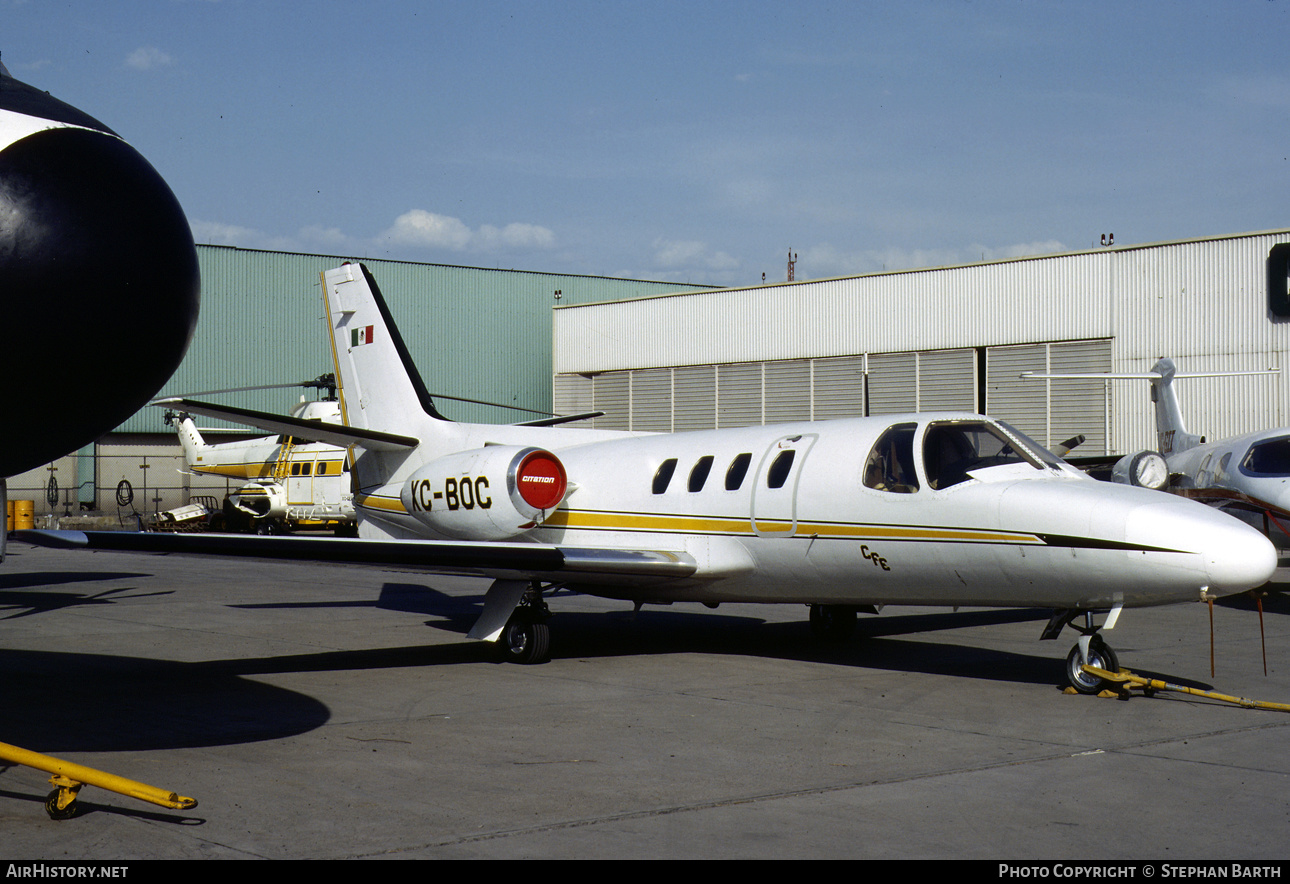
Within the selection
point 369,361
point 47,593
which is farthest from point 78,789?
point 47,593

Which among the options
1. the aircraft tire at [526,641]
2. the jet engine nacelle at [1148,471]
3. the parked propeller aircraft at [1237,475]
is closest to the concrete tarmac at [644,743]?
the aircraft tire at [526,641]

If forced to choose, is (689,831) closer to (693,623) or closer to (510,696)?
(510,696)

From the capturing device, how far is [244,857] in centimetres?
494

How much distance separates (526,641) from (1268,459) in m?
10.8

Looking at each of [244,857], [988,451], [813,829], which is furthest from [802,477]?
[244,857]

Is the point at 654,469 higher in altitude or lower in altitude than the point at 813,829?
higher

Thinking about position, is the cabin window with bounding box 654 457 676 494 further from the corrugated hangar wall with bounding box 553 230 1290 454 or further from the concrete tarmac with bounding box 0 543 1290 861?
the corrugated hangar wall with bounding box 553 230 1290 454

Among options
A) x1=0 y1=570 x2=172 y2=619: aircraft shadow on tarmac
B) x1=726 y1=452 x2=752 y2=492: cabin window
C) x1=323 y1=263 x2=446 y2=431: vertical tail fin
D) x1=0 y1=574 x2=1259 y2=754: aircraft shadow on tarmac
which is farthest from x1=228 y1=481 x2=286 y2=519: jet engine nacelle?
x1=726 y1=452 x2=752 y2=492: cabin window

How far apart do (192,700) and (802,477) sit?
5.42m

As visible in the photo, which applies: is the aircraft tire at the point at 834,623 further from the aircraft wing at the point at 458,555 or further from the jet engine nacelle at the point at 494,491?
the jet engine nacelle at the point at 494,491

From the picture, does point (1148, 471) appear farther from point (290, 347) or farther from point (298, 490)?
point (290, 347)

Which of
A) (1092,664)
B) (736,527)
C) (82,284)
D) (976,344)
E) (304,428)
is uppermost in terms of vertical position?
(976,344)

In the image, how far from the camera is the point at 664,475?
491 inches

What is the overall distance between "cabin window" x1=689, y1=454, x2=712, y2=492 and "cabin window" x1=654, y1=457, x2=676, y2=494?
12.6 inches
